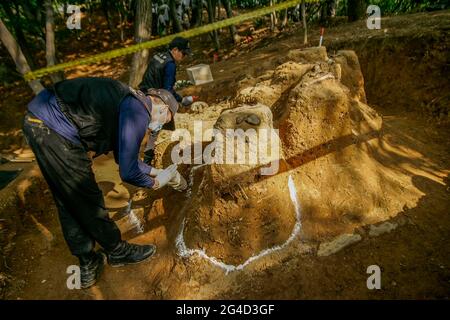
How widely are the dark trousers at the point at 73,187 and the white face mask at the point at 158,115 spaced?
57cm

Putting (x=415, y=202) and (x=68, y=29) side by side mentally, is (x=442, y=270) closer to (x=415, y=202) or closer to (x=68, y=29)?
(x=415, y=202)

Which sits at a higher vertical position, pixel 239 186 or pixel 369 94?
pixel 239 186

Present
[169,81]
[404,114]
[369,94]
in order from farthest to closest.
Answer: [369,94], [404,114], [169,81]

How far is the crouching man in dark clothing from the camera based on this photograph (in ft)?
7.06

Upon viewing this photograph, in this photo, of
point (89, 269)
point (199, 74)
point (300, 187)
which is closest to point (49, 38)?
point (199, 74)

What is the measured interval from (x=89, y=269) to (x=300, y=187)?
7.11 feet

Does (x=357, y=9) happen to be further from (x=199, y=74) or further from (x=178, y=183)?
(x=178, y=183)

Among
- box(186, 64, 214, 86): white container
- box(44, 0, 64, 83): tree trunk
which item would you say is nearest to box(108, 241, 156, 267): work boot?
box(44, 0, 64, 83): tree trunk

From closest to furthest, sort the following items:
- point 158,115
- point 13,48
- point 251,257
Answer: point 158,115 < point 251,257 < point 13,48

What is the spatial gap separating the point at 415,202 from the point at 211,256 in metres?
2.16

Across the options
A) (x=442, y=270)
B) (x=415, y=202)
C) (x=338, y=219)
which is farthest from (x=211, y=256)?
(x=415, y=202)

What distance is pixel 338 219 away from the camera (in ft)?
9.20

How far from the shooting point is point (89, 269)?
278cm

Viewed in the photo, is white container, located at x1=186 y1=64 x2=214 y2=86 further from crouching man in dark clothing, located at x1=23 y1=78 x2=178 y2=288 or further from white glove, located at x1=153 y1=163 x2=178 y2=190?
crouching man in dark clothing, located at x1=23 y1=78 x2=178 y2=288
